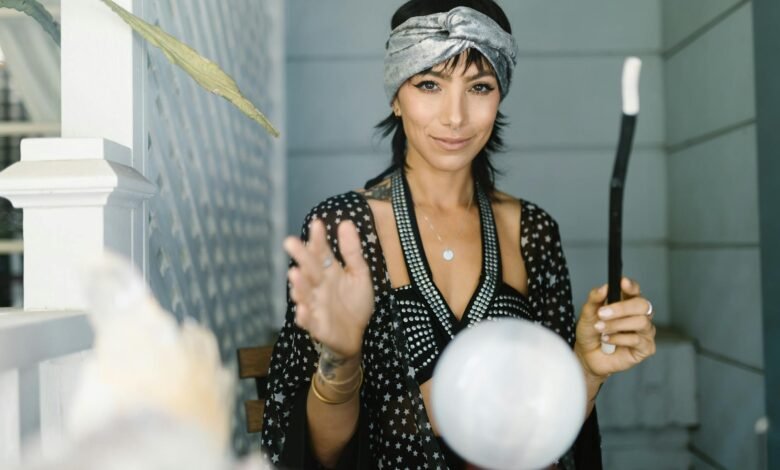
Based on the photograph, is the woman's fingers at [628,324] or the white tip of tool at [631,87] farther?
the woman's fingers at [628,324]

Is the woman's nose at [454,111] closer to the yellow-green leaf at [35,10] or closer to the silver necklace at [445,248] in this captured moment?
the silver necklace at [445,248]

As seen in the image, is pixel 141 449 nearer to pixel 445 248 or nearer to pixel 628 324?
pixel 628 324

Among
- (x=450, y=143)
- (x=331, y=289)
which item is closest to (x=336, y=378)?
(x=331, y=289)

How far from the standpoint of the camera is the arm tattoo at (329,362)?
75 cm

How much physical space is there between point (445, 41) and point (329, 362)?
0.50m

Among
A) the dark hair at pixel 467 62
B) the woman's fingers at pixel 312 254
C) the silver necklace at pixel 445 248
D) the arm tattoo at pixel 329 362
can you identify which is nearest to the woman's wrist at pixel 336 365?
the arm tattoo at pixel 329 362

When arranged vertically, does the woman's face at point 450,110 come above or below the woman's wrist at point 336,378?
above

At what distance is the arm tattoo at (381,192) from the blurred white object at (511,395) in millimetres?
715

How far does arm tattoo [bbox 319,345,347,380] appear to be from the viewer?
0.75 meters

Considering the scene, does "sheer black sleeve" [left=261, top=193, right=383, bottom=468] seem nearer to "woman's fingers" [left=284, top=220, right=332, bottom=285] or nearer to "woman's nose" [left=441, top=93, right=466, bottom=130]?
"woman's nose" [left=441, top=93, right=466, bottom=130]

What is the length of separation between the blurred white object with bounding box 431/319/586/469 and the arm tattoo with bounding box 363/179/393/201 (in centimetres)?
72

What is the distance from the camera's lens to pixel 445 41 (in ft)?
3.33

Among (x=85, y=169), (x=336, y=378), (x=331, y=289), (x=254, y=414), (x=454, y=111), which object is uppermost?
(x=454, y=111)

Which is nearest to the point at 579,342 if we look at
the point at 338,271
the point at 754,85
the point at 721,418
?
the point at 338,271
